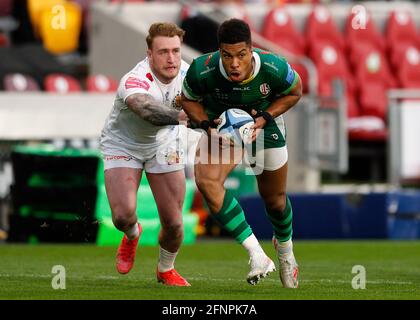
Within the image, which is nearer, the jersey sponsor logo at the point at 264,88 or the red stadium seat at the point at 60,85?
the jersey sponsor logo at the point at 264,88

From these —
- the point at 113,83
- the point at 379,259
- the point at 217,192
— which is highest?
the point at 113,83

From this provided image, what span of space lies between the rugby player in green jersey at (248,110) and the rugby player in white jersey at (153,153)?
0.57m

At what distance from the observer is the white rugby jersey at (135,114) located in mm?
10438

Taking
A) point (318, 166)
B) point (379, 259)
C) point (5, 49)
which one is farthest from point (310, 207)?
point (5, 49)

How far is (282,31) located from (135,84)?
13259 mm

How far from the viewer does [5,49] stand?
21.0 metres

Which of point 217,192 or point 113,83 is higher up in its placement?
point 113,83

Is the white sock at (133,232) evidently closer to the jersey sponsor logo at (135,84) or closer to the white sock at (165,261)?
the white sock at (165,261)

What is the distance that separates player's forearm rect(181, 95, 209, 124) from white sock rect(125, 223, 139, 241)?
1.43 meters

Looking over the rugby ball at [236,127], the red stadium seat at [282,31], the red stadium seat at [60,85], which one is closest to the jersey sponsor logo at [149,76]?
the rugby ball at [236,127]

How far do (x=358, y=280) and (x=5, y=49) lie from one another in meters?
11.3

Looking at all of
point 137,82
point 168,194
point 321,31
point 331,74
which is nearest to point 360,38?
point 321,31

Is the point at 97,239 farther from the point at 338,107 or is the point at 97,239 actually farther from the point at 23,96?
the point at 338,107

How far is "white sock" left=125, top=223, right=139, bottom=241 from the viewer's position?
11.0 m
